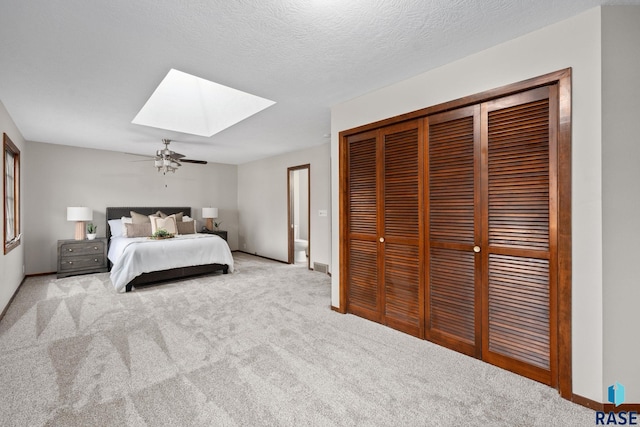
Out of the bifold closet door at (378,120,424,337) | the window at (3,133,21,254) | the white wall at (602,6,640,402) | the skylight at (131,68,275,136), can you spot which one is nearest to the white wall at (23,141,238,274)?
the window at (3,133,21,254)

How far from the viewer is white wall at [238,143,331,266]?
563cm

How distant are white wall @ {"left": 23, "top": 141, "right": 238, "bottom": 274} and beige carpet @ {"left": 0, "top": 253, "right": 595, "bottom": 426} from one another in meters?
2.39

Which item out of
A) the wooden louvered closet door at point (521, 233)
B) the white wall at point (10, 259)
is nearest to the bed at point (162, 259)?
the white wall at point (10, 259)

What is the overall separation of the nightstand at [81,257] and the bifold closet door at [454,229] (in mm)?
5860

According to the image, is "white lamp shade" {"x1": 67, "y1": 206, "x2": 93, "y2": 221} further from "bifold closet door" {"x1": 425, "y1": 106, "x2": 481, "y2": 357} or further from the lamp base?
"bifold closet door" {"x1": 425, "y1": 106, "x2": 481, "y2": 357}

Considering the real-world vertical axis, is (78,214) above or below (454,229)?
above

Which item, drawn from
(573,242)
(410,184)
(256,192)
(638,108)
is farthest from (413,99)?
(256,192)

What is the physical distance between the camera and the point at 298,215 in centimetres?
811

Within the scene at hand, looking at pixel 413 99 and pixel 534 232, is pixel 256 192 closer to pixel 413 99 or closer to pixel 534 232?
pixel 413 99

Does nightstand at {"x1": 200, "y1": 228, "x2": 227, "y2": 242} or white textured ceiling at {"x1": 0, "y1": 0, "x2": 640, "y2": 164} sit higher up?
white textured ceiling at {"x1": 0, "y1": 0, "x2": 640, "y2": 164}

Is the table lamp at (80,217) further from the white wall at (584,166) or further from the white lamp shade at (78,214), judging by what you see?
the white wall at (584,166)

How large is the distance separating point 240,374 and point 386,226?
6.10ft
